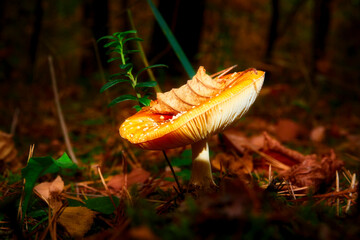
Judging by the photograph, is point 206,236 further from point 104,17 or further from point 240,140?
point 104,17

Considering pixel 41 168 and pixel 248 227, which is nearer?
pixel 248 227

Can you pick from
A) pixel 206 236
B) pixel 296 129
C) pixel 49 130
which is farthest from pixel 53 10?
pixel 206 236

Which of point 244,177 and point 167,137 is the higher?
point 167,137

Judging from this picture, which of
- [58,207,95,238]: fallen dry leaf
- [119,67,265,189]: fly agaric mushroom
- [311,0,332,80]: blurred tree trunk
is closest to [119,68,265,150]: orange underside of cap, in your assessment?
[119,67,265,189]: fly agaric mushroom

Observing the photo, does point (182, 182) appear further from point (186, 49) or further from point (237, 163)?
point (186, 49)

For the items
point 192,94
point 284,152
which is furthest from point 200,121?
point 284,152

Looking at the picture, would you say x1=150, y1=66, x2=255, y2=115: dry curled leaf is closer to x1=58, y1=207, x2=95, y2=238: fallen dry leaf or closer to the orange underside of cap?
the orange underside of cap

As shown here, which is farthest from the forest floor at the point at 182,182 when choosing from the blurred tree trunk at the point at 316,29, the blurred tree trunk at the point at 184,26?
the blurred tree trunk at the point at 184,26
